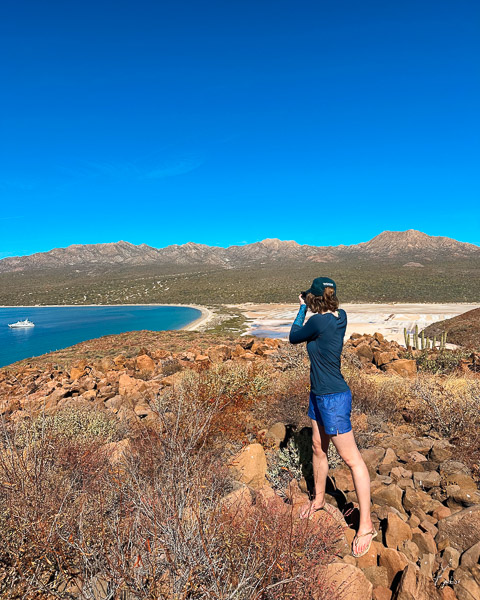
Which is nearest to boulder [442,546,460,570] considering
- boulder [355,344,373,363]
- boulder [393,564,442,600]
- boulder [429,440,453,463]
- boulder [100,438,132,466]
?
boulder [393,564,442,600]

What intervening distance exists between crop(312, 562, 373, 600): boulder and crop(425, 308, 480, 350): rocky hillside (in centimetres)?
1436

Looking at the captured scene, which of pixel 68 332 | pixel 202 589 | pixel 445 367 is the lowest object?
pixel 68 332

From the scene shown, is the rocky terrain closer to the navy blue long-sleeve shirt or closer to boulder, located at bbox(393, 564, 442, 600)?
boulder, located at bbox(393, 564, 442, 600)

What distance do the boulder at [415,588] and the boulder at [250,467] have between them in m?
1.43

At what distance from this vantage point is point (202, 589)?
61.8 inches

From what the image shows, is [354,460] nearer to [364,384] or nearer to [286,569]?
Result: [286,569]

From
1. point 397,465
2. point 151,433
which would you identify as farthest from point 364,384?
point 151,433

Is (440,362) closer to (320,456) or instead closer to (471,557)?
(320,456)

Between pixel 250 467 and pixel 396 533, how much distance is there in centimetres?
129

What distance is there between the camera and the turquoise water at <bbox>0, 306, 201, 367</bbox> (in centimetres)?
3391

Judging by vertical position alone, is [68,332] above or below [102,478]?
below

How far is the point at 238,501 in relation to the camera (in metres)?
2.54

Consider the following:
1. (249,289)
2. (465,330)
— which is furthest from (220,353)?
(249,289)

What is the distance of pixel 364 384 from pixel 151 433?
3216 mm
